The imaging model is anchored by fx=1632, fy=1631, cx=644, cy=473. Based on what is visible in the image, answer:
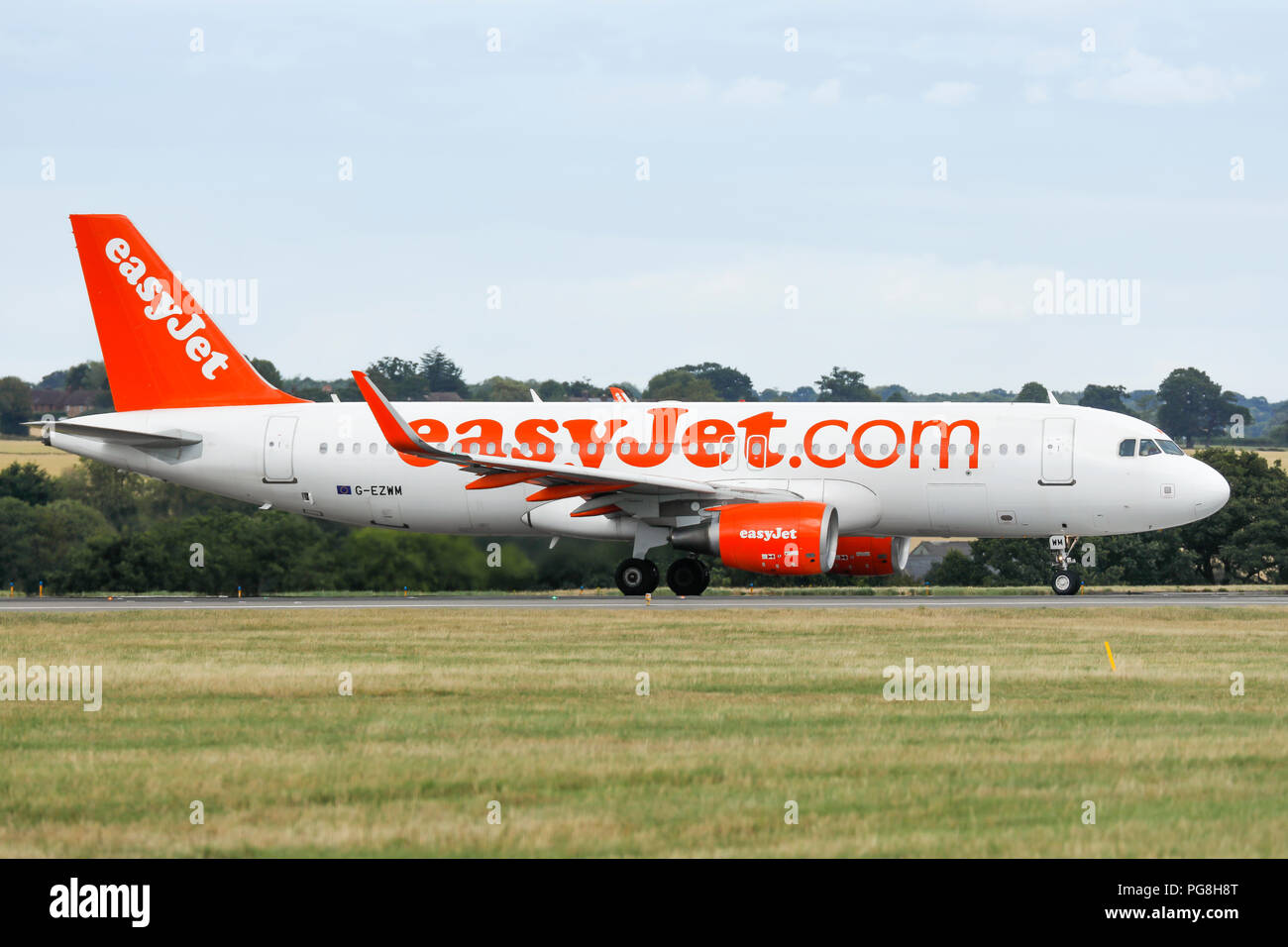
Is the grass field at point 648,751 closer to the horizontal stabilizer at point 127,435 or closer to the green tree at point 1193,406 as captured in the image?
the horizontal stabilizer at point 127,435

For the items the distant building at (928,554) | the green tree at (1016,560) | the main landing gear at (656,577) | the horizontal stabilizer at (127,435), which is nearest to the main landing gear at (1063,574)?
the main landing gear at (656,577)

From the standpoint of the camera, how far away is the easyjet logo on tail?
3544 cm

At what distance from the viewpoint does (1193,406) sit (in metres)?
102

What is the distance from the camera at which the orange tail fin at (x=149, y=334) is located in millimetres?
35406

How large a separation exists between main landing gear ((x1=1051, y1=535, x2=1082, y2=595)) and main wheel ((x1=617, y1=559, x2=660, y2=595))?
316 inches

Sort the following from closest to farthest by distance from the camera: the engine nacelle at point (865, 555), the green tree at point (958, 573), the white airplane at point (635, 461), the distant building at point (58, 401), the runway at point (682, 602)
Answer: the runway at point (682, 602), the white airplane at point (635, 461), the engine nacelle at point (865, 555), the green tree at point (958, 573), the distant building at point (58, 401)

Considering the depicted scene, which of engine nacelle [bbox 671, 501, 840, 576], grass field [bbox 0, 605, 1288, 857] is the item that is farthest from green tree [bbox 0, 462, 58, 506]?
grass field [bbox 0, 605, 1288, 857]

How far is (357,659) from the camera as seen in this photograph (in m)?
19.8

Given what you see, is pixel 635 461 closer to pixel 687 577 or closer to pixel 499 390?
pixel 687 577

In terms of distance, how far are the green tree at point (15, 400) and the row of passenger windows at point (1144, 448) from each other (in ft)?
217

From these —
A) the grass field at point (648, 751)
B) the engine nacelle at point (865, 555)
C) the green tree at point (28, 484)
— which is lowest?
the grass field at point (648, 751)

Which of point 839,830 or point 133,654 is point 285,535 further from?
point 839,830
